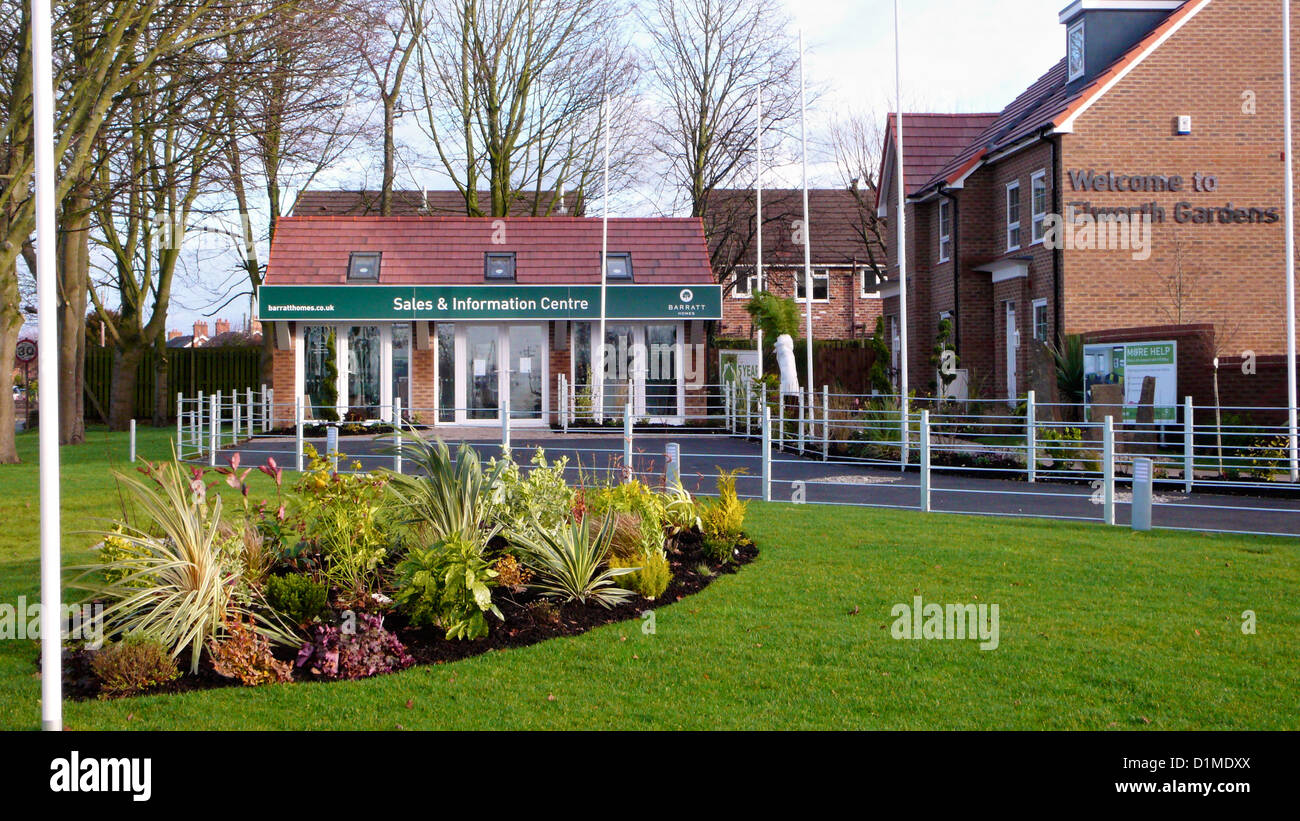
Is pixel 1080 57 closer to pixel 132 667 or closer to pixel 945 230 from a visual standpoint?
pixel 945 230

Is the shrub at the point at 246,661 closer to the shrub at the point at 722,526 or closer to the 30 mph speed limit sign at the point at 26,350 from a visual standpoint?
the shrub at the point at 722,526

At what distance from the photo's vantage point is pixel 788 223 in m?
45.0

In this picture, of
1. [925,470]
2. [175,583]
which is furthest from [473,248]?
[175,583]

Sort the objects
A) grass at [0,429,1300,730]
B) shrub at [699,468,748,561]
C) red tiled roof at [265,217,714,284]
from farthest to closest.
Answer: red tiled roof at [265,217,714,284]
shrub at [699,468,748,561]
grass at [0,429,1300,730]

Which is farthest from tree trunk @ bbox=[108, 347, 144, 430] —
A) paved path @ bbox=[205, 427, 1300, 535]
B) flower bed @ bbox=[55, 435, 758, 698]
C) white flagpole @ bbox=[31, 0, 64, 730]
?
white flagpole @ bbox=[31, 0, 64, 730]

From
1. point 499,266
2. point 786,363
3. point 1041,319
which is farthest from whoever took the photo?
point 499,266

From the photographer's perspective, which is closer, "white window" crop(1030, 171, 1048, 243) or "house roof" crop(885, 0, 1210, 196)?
"house roof" crop(885, 0, 1210, 196)

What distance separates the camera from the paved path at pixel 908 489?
14.0m

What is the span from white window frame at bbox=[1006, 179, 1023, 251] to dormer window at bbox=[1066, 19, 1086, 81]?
285 cm

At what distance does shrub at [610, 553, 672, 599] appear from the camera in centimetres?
893

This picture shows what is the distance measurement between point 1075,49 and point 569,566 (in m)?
22.9

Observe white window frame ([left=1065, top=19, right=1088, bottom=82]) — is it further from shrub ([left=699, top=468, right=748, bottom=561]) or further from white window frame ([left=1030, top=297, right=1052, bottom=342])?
shrub ([left=699, top=468, right=748, bottom=561])
